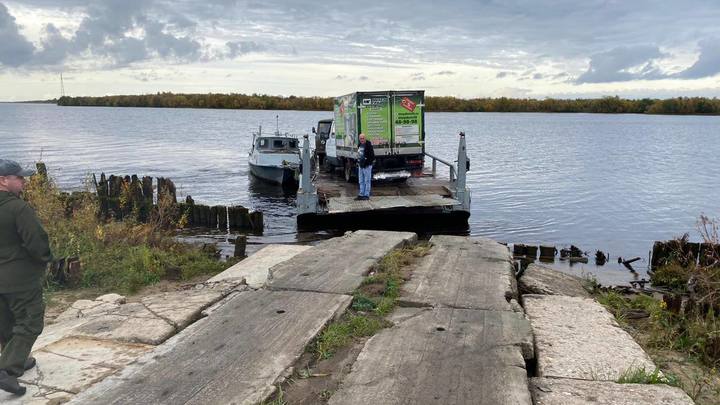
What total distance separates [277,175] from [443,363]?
23903 millimetres

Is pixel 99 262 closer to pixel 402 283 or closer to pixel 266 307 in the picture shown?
pixel 266 307

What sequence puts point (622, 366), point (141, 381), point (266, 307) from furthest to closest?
point (266, 307) < point (622, 366) < point (141, 381)

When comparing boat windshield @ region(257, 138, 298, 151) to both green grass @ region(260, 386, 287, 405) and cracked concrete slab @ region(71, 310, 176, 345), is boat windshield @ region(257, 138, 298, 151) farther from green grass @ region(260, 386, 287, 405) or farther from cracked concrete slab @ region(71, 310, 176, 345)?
green grass @ region(260, 386, 287, 405)

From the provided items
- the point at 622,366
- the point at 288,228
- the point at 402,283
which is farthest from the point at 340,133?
the point at 622,366

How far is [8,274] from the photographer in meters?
4.29

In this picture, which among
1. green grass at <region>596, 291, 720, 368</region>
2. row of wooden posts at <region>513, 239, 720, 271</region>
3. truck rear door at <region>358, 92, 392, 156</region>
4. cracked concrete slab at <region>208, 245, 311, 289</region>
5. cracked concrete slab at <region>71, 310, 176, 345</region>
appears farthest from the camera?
truck rear door at <region>358, 92, 392, 156</region>

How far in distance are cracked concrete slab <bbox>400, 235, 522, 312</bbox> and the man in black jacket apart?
765cm

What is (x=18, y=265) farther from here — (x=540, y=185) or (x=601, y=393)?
(x=540, y=185)

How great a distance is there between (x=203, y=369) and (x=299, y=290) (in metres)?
2.07

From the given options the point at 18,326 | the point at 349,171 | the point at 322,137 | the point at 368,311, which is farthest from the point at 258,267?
the point at 322,137

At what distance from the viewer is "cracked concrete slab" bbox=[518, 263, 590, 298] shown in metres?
7.79

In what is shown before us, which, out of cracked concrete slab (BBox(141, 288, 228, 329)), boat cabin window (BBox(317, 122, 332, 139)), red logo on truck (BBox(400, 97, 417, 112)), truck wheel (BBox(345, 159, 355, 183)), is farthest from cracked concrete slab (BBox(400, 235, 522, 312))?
boat cabin window (BBox(317, 122, 332, 139))

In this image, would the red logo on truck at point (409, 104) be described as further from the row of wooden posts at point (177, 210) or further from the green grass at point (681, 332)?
the green grass at point (681, 332)

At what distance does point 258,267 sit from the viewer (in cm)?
816
